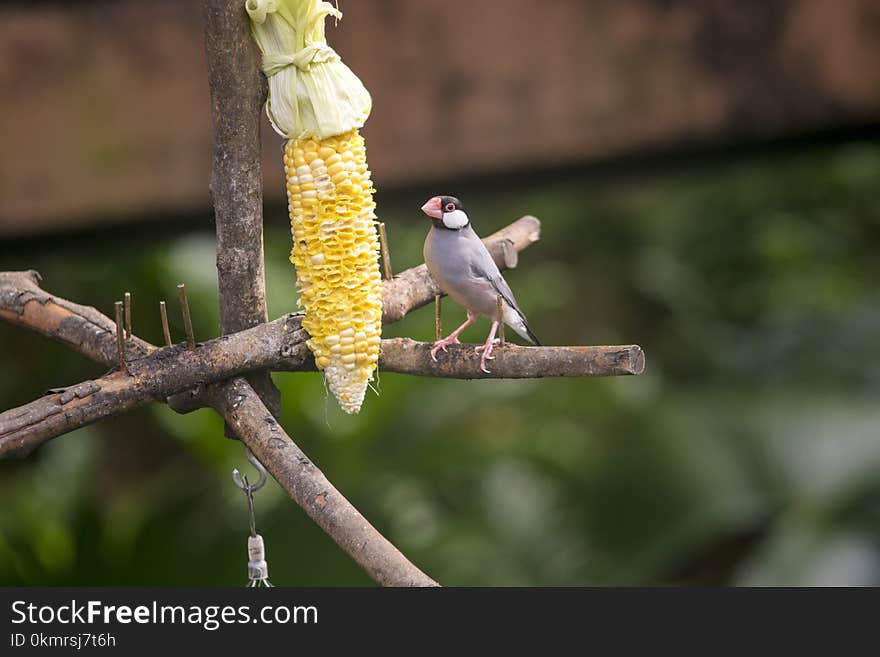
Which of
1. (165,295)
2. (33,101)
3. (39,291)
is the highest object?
(33,101)

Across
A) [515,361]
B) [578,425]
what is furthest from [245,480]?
[578,425]

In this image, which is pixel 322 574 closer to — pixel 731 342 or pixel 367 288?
pixel 367 288

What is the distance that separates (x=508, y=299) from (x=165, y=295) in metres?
1.01

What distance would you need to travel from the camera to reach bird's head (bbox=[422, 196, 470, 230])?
0.75m

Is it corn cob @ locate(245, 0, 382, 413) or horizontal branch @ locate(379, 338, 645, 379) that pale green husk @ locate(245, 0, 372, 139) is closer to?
corn cob @ locate(245, 0, 382, 413)

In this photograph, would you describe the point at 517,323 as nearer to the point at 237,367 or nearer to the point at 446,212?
the point at 446,212

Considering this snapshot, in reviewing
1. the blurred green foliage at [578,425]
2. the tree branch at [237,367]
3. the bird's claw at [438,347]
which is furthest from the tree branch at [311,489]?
the blurred green foliage at [578,425]

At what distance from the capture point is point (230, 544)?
1.43 meters

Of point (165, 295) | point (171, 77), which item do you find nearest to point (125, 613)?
point (171, 77)

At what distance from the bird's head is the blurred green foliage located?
60 centimetres

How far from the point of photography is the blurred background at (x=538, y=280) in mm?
1295

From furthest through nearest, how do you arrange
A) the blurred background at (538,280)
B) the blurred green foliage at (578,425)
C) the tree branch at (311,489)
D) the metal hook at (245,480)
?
1. the blurred green foliage at (578,425)
2. the blurred background at (538,280)
3. the metal hook at (245,480)
4. the tree branch at (311,489)

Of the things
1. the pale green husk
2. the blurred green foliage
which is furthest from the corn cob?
the blurred green foliage

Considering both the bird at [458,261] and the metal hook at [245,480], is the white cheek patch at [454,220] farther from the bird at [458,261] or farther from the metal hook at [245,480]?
the metal hook at [245,480]
